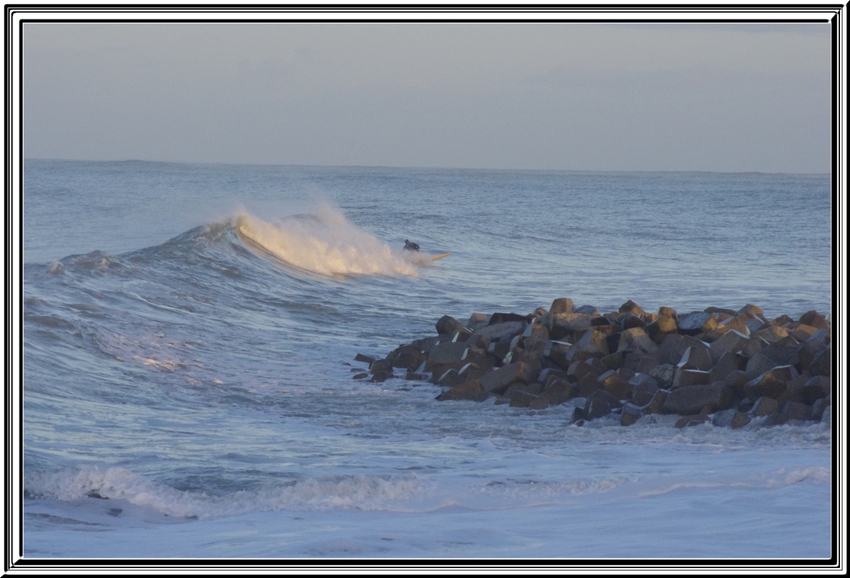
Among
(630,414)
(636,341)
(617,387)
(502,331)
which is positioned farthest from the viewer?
(502,331)

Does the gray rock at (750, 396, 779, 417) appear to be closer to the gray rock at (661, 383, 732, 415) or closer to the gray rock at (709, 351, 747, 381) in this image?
the gray rock at (661, 383, 732, 415)

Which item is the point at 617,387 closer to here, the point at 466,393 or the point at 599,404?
the point at 599,404

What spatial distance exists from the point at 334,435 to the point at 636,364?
8.91ft

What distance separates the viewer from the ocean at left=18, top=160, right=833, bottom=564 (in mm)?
4805

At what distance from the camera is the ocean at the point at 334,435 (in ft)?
15.8

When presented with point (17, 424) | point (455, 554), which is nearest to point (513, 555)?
point (455, 554)

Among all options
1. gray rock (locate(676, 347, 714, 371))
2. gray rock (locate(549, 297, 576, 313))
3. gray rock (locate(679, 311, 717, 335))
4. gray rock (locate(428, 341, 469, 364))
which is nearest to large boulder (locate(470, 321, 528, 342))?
gray rock (locate(428, 341, 469, 364))

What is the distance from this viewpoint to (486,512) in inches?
205

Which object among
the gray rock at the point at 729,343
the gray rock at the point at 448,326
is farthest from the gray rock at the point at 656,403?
the gray rock at the point at 448,326

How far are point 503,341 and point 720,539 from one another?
4.99m

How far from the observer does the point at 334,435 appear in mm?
7148

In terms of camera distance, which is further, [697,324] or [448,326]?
[448,326]

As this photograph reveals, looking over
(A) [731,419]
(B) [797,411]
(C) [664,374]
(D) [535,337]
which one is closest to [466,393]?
(D) [535,337]

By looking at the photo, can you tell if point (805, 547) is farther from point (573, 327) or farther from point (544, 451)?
point (573, 327)
